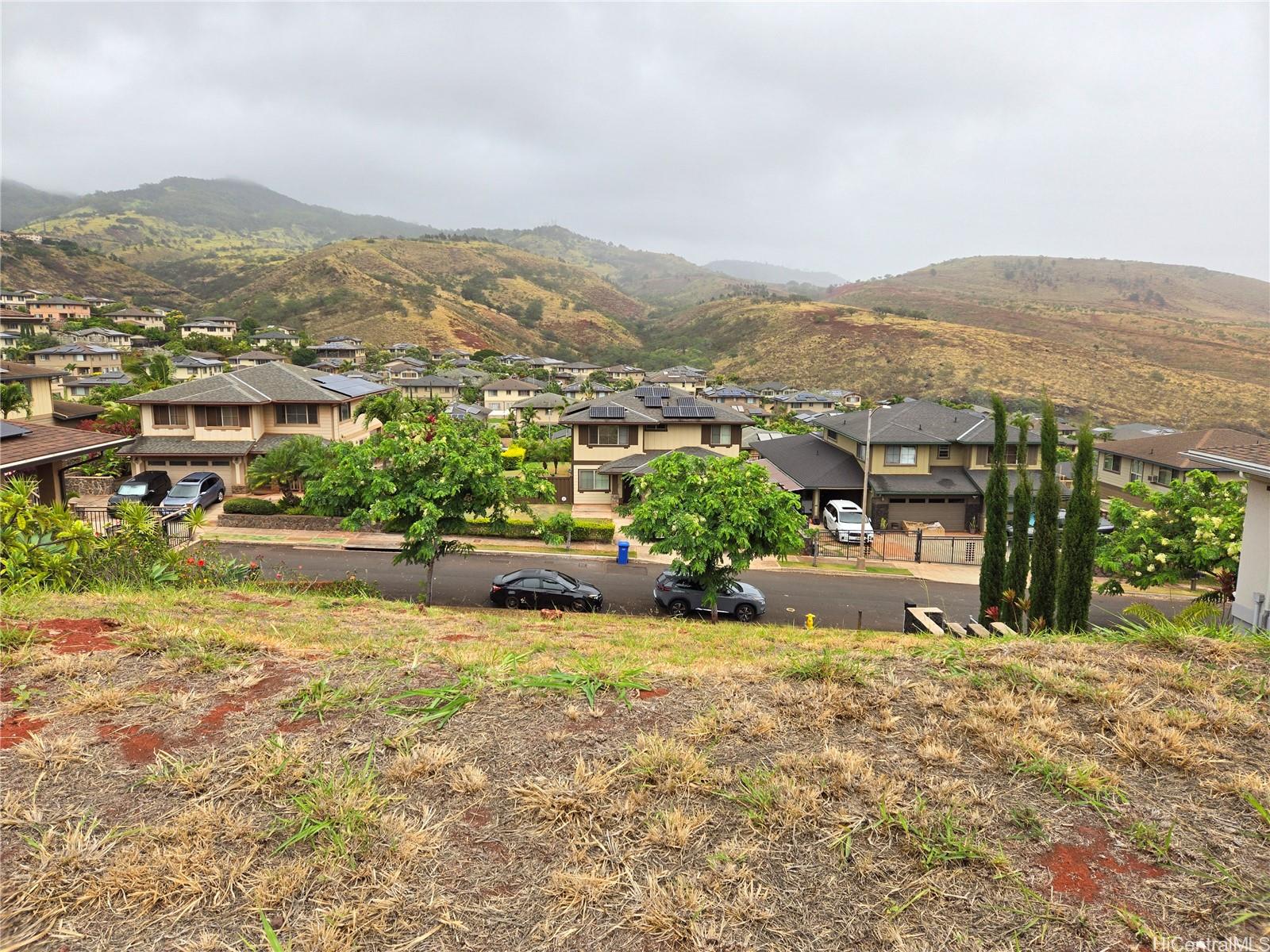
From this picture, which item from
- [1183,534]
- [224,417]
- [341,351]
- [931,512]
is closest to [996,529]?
[1183,534]

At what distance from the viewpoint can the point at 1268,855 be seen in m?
4.20

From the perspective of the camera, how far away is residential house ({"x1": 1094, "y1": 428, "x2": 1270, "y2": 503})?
33.5 metres

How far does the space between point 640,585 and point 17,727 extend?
19739 mm

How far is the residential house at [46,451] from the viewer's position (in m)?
15.4

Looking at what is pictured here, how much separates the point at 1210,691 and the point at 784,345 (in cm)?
12121

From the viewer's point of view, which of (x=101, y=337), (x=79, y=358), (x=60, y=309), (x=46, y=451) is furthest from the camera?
(x=60, y=309)

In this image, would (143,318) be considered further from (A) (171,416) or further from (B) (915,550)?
(B) (915,550)

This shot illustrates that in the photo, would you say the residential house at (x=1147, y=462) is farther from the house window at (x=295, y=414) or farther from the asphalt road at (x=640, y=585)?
the house window at (x=295, y=414)

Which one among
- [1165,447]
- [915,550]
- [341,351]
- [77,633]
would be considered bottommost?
[915,550]

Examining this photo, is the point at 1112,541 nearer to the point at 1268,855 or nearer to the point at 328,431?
the point at 1268,855

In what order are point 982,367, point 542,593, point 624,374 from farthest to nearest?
point 624,374
point 982,367
point 542,593

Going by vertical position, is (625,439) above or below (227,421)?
below

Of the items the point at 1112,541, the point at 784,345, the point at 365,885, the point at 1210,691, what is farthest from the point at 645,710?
the point at 784,345

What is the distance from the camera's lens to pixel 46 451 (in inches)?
630
